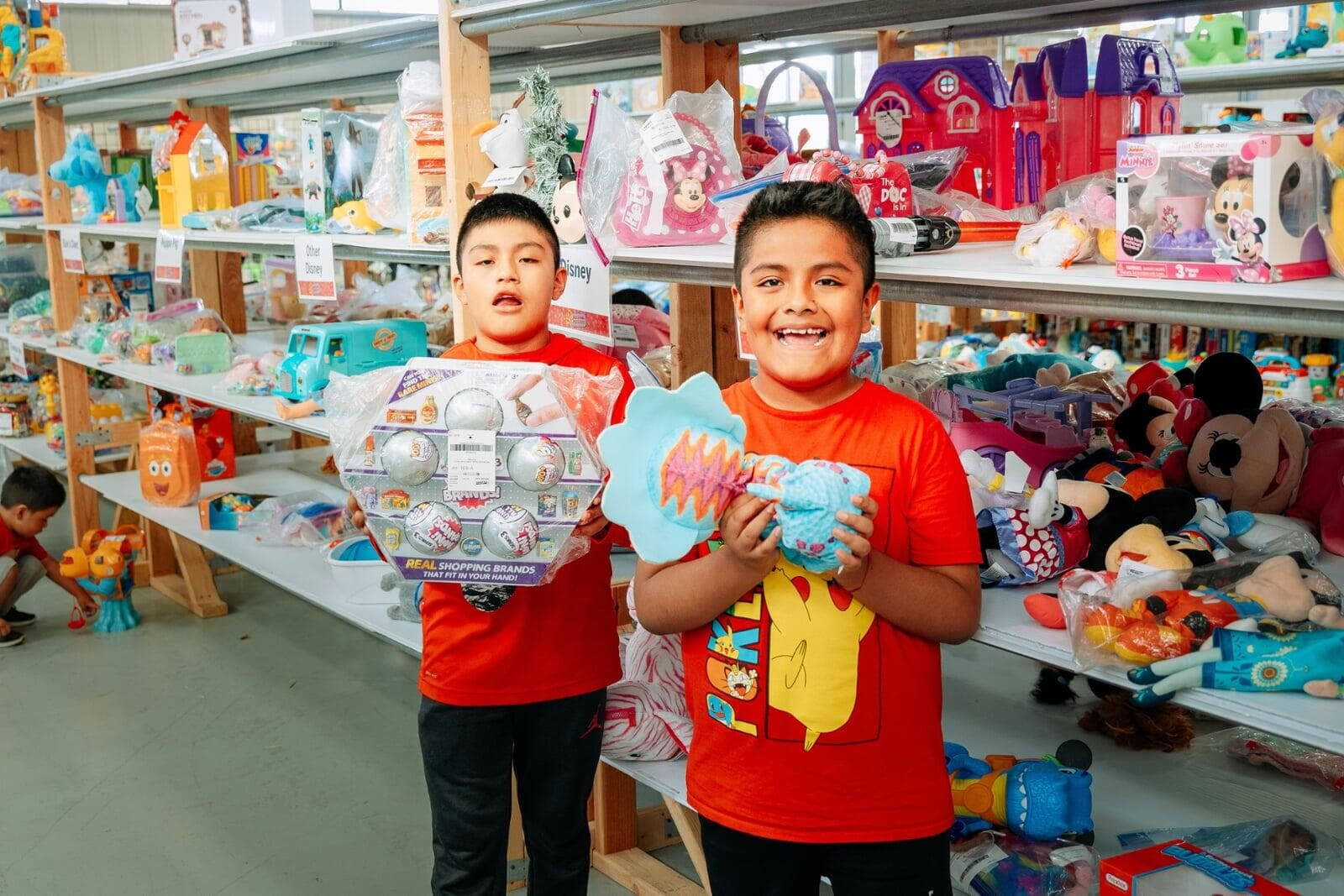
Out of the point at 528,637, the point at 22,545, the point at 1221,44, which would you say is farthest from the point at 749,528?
the point at 22,545

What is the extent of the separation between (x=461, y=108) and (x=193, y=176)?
1.91 m

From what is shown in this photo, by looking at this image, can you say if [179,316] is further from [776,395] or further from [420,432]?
[776,395]

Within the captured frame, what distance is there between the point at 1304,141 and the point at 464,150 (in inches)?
61.4

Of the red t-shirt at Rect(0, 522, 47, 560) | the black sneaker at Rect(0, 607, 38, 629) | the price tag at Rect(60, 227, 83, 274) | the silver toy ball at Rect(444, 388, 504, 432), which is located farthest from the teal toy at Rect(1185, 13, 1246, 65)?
the black sneaker at Rect(0, 607, 38, 629)

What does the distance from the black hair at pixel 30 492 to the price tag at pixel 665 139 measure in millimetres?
3152

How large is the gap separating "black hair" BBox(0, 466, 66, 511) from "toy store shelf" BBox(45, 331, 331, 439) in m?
0.44

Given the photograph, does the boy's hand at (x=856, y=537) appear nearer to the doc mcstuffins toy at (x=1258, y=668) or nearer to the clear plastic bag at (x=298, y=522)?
the doc mcstuffins toy at (x=1258, y=668)

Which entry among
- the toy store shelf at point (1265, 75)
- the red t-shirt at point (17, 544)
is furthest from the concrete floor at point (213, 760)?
the toy store shelf at point (1265, 75)

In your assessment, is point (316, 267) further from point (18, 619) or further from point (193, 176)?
point (18, 619)

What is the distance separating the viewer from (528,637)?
6.89 feet

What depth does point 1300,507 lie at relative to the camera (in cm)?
212

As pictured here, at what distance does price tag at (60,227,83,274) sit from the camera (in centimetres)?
460

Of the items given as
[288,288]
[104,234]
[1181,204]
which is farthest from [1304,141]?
[288,288]

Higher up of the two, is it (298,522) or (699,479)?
(699,479)
